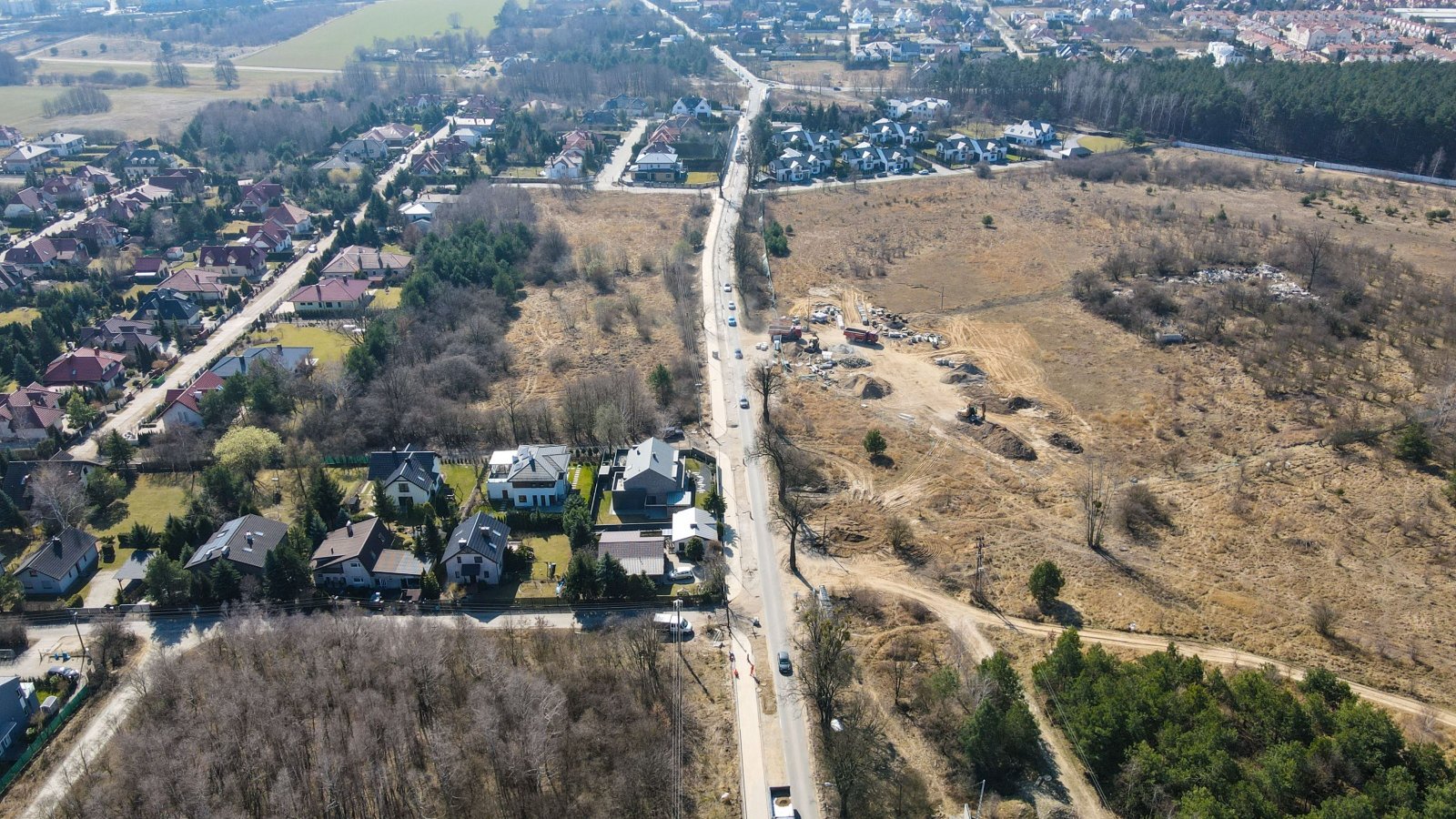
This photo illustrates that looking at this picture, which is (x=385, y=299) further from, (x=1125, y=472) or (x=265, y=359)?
(x=1125, y=472)

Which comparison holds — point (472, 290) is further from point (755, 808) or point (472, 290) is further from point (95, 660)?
point (755, 808)

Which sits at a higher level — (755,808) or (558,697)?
(558,697)

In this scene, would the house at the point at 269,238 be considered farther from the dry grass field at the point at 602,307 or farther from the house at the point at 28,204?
the dry grass field at the point at 602,307

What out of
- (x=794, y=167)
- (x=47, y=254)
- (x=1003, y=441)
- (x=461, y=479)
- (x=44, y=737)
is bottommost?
(x=44, y=737)

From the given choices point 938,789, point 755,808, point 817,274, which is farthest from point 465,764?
point 817,274

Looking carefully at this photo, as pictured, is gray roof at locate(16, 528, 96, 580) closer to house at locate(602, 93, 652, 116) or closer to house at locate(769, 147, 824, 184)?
house at locate(769, 147, 824, 184)

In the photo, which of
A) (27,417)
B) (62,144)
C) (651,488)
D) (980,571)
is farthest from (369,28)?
(980,571)
